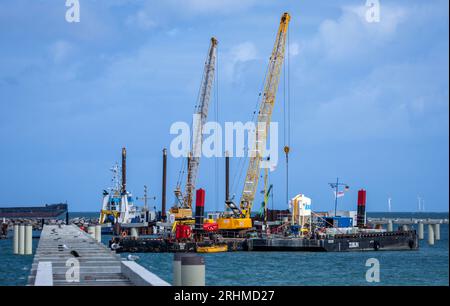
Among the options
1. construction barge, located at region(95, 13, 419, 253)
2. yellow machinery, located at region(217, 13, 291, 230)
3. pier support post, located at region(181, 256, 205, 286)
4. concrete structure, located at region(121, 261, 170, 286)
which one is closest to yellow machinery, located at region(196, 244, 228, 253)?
construction barge, located at region(95, 13, 419, 253)

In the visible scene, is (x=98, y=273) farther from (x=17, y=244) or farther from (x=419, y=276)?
(x=17, y=244)

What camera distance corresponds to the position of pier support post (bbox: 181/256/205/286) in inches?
807

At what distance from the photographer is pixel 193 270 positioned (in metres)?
20.5

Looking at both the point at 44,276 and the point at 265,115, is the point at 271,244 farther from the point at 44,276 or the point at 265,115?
the point at 44,276

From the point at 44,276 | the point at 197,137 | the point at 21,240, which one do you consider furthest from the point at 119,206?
the point at 44,276

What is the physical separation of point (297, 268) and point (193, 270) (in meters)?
51.4

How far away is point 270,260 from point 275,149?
40.0 m

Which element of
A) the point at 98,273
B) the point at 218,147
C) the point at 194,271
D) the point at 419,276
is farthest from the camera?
the point at 218,147

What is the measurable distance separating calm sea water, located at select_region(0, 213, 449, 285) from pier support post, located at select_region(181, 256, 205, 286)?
2994cm

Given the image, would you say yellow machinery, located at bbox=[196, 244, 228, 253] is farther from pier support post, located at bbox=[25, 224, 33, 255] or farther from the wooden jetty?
the wooden jetty

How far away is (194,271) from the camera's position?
2055 centimetres

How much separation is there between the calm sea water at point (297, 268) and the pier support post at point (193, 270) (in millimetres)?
29945
